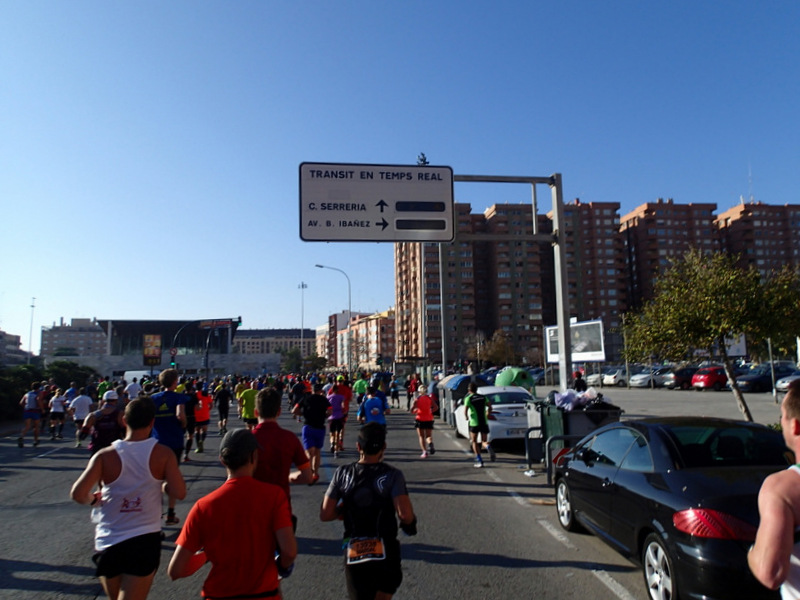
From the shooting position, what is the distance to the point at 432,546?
6105 mm

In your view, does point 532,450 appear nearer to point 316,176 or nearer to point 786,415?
point 316,176

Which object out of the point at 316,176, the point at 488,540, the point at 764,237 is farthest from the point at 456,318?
the point at 488,540

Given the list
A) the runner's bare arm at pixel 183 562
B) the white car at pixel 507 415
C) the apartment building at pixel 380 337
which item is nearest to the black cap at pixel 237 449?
the runner's bare arm at pixel 183 562

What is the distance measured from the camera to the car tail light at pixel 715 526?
149 inches

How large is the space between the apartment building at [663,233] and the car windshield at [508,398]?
11233cm

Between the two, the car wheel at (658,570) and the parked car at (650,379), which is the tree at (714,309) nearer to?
the car wheel at (658,570)

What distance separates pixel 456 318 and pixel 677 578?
10375 cm

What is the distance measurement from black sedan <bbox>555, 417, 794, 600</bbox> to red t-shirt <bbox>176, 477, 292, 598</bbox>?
2.83 m

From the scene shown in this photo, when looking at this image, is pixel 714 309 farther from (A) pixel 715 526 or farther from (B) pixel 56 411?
(B) pixel 56 411

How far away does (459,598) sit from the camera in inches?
183

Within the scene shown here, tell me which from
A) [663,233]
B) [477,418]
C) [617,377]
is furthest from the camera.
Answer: [663,233]

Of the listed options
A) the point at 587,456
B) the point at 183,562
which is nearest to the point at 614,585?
the point at 587,456

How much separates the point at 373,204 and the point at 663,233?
11968 centimetres

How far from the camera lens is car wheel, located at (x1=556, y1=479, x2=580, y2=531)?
6.50 metres
